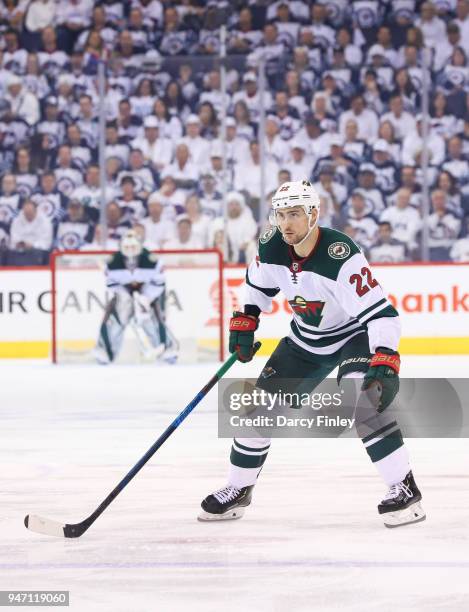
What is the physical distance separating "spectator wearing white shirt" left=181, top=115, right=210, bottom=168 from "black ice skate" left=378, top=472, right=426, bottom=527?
6.81 metres

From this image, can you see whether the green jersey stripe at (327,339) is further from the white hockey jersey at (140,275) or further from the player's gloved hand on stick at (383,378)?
the white hockey jersey at (140,275)

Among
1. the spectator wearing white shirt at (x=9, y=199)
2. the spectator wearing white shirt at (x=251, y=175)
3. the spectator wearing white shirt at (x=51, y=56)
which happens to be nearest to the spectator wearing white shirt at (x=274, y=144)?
the spectator wearing white shirt at (x=251, y=175)

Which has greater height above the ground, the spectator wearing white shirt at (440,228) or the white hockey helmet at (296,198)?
the white hockey helmet at (296,198)

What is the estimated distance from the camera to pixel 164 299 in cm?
1056

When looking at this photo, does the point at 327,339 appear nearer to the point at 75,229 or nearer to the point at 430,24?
the point at 75,229

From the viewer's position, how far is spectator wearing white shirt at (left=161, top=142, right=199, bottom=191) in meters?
10.5

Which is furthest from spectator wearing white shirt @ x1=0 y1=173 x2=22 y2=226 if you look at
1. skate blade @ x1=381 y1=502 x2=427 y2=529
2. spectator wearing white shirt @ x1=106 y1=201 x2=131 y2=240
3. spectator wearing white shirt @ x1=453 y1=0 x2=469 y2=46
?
skate blade @ x1=381 y1=502 x2=427 y2=529

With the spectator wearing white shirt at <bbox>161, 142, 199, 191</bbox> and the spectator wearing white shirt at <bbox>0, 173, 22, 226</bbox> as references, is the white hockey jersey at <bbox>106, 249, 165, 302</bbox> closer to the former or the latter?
the spectator wearing white shirt at <bbox>161, 142, 199, 191</bbox>

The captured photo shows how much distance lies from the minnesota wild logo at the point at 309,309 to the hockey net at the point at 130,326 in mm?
6378

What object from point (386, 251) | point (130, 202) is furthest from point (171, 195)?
point (386, 251)

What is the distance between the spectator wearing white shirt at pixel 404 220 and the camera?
10406mm

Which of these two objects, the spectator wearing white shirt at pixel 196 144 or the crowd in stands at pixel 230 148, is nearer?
the crowd in stands at pixel 230 148

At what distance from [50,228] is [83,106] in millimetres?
1160

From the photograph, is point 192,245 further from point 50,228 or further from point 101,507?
point 101,507
